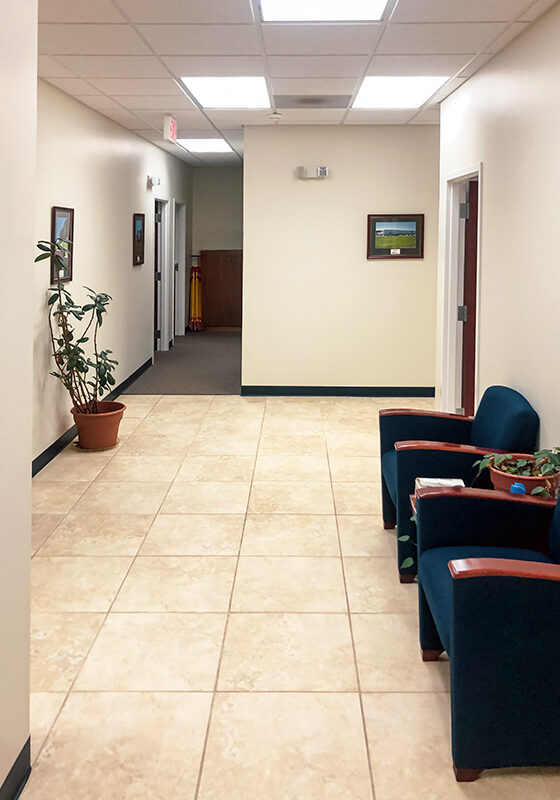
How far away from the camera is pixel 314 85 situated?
5.96 metres

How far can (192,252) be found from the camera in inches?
570

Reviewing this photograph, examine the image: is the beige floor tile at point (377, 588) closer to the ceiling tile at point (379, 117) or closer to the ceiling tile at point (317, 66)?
the ceiling tile at point (317, 66)

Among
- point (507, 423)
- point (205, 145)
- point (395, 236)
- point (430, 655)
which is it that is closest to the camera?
point (430, 655)

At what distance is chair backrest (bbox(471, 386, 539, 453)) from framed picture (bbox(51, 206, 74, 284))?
324 centimetres

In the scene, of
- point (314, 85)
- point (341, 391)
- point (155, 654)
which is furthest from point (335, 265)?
point (155, 654)

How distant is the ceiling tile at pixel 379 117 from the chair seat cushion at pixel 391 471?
3857mm

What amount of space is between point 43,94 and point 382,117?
312cm

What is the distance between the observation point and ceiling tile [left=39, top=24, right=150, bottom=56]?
4492 mm

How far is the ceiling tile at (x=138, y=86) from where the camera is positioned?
587 cm

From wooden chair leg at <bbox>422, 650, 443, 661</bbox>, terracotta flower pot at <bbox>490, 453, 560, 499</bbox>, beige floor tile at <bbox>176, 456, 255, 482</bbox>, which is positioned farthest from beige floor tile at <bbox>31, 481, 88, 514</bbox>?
terracotta flower pot at <bbox>490, 453, 560, 499</bbox>

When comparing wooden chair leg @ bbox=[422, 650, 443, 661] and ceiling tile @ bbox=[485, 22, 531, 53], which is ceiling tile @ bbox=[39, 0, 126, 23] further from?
wooden chair leg @ bbox=[422, 650, 443, 661]

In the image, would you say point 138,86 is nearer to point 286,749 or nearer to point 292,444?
point 292,444

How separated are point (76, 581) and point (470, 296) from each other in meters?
3.70

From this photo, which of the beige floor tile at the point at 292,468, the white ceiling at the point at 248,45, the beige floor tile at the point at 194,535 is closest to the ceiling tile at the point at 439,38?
the white ceiling at the point at 248,45
